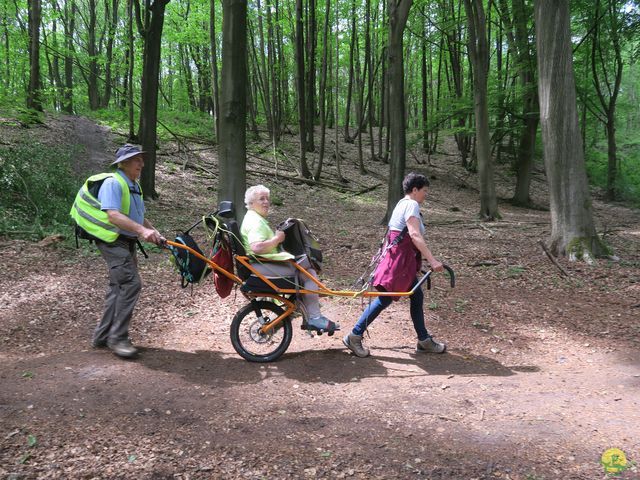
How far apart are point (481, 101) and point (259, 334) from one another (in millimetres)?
11208

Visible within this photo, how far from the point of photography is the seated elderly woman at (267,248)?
433 cm

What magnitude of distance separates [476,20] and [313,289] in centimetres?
1209

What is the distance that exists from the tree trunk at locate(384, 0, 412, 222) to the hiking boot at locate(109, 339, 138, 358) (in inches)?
335

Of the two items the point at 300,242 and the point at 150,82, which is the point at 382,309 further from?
the point at 150,82

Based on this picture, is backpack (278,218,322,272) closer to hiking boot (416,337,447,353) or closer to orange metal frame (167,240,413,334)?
orange metal frame (167,240,413,334)

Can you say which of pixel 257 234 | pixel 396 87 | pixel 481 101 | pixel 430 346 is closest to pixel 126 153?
pixel 257 234

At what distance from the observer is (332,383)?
167 inches

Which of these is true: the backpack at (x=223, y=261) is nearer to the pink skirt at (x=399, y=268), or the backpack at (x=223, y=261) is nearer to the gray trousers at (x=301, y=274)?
the gray trousers at (x=301, y=274)

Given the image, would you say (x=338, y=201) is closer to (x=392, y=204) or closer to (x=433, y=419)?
(x=392, y=204)

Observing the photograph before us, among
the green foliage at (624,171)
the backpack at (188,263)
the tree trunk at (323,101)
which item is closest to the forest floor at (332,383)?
the backpack at (188,263)

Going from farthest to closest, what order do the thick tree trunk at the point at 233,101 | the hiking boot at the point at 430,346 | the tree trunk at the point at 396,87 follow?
the tree trunk at the point at 396,87
the thick tree trunk at the point at 233,101
the hiking boot at the point at 430,346

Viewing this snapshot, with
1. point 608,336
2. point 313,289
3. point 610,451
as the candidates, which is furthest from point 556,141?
point 610,451

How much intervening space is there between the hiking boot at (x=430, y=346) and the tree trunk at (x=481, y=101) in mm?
9734

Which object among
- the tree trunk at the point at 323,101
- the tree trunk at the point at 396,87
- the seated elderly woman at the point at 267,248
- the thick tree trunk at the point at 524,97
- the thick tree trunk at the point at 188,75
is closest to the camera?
the seated elderly woman at the point at 267,248
